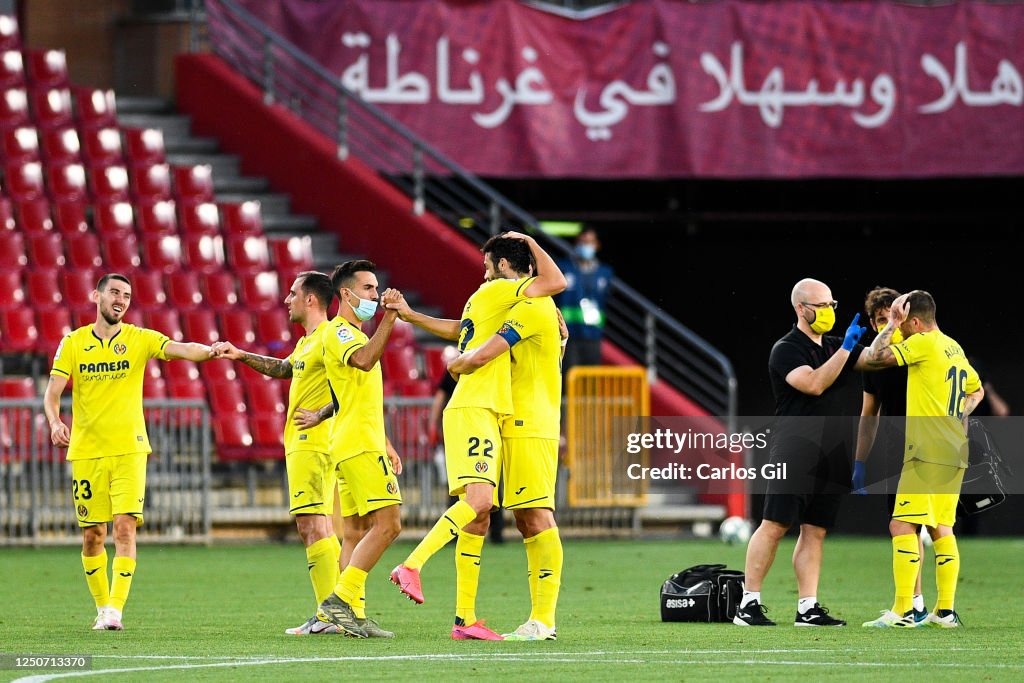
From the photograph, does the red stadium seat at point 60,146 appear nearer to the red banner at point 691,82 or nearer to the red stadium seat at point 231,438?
the red banner at point 691,82

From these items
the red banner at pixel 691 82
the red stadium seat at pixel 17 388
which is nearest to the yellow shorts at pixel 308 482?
the red stadium seat at pixel 17 388

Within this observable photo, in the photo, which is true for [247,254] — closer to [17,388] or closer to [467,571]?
[17,388]

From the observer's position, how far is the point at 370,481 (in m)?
10.0

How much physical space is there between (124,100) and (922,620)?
610 inches

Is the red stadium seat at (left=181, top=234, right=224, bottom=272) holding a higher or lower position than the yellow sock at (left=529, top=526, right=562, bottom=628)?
higher

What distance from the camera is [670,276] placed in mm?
25547

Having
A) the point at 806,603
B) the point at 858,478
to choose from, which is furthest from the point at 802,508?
the point at 806,603

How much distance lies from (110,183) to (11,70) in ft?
6.14

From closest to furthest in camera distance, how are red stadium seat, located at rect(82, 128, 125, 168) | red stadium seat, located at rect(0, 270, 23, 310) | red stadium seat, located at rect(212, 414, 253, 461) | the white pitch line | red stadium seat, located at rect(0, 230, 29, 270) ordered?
the white pitch line < red stadium seat, located at rect(212, 414, 253, 461) < red stadium seat, located at rect(0, 270, 23, 310) < red stadium seat, located at rect(0, 230, 29, 270) < red stadium seat, located at rect(82, 128, 125, 168)

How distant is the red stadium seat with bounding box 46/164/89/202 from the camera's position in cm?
2077

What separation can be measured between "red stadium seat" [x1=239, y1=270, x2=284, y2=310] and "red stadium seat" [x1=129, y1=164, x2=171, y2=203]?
4.97 feet

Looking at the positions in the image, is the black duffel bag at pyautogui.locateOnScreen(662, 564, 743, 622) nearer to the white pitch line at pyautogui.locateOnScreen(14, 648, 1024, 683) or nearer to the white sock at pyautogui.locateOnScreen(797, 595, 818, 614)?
the white sock at pyautogui.locateOnScreen(797, 595, 818, 614)

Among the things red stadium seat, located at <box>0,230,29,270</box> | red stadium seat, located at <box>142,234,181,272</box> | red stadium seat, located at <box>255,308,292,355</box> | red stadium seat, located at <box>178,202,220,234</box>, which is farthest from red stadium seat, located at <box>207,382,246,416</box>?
red stadium seat, located at <box>178,202,220,234</box>

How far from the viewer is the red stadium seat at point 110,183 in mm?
21062
